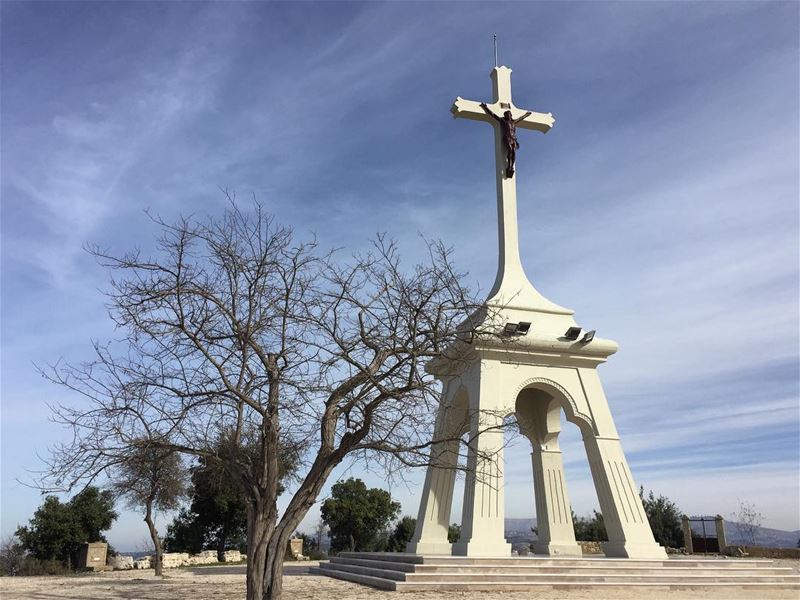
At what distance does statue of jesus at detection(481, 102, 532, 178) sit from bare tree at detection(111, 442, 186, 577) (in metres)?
11.8

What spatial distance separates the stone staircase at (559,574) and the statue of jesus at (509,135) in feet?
34.8

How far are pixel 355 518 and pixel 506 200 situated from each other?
931 inches

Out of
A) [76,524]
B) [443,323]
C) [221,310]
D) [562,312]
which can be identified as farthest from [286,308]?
[76,524]

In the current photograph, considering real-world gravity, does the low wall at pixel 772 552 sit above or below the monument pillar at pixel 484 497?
below

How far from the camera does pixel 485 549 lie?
580 inches

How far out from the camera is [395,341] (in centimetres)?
1005

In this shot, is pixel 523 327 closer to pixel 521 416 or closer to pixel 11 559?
pixel 521 416

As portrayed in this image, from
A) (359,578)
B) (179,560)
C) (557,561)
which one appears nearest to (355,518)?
(179,560)

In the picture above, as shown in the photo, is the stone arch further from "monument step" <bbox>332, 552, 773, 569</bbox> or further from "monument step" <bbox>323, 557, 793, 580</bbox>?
"monument step" <bbox>323, 557, 793, 580</bbox>

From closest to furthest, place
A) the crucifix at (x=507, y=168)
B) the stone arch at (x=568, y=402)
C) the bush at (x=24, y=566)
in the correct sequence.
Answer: the stone arch at (x=568, y=402), the crucifix at (x=507, y=168), the bush at (x=24, y=566)

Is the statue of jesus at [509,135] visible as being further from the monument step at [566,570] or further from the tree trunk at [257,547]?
the tree trunk at [257,547]

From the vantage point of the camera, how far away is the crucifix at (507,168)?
18.6 meters

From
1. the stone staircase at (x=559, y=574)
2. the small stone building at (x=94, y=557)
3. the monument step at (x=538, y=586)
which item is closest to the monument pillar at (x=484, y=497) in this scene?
the stone staircase at (x=559, y=574)

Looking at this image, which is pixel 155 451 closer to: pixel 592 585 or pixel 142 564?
pixel 592 585
